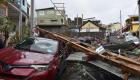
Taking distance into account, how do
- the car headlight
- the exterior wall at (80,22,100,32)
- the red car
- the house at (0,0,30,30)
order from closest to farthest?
the red car, the car headlight, the house at (0,0,30,30), the exterior wall at (80,22,100,32)

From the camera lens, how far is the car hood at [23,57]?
28.7 ft

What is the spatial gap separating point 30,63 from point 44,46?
216 centimetres

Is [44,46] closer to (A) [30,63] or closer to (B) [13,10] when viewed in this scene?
(A) [30,63]

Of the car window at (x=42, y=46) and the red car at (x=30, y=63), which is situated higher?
the car window at (x=42, y=46)

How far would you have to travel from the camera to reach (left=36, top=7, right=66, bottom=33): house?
61.3m

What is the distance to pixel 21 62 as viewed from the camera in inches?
342

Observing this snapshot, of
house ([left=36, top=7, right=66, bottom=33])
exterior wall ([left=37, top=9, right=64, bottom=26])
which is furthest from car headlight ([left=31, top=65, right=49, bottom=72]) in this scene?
exterior wall ([left=37, top=9, right=64, bottom=26])

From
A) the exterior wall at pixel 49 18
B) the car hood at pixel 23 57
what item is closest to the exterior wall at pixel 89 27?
the exterior wall at pixel 49 18

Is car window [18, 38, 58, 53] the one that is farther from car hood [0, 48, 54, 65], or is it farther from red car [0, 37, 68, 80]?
car hood [0, 48, 54, 65]

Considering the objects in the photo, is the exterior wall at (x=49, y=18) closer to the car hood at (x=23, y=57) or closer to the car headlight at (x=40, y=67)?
the car hood at (x=23, y=57)

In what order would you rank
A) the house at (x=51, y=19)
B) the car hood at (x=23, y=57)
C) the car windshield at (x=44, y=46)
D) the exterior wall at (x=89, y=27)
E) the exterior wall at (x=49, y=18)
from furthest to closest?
1. the exterior wall at (x=89, y=27)
2. the exterior wall at (x=49, y=18)
3. the house at (x=51, y=19)
4. the car windshield at (x=44, y=46)
5. the car hood at (x=23, y=57)

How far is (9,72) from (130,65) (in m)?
2.84

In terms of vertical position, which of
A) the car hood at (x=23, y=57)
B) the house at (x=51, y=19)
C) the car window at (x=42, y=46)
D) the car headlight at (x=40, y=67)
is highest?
the house at (x=51, y=19)

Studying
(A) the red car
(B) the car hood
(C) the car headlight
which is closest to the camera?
(A) the red car
